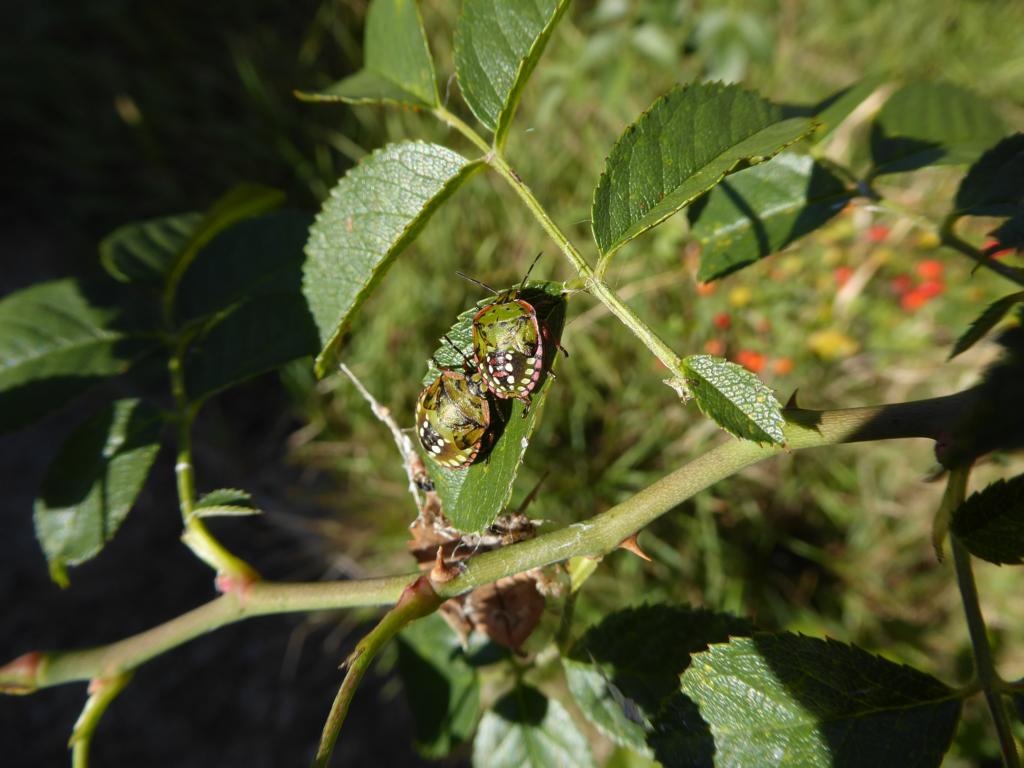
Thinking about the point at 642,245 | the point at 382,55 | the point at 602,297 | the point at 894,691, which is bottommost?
the point at 894,691

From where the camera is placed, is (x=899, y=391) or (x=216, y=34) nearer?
(x=899, y=391)

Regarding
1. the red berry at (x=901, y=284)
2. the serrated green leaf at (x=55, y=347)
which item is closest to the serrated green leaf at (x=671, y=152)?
the serrated green leaf at (x=55, y=347)

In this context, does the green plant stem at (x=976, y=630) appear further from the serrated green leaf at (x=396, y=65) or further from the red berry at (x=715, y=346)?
the red berry at (x=715, y=346)

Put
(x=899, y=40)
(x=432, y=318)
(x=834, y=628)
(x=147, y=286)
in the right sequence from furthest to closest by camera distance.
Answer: (x=899, y=40), (x=432, y=318), (x=834, y=628), (x=147, y=286)

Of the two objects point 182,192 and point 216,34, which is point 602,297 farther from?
point 216,34

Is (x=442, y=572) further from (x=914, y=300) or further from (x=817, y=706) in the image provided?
(x=914, y=300)

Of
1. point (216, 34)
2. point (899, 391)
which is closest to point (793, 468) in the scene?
A: point (899, 391)
